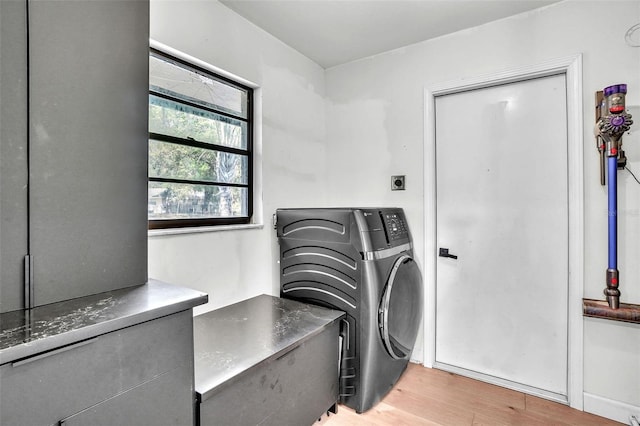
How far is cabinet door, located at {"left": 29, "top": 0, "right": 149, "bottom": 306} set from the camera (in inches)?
36.1

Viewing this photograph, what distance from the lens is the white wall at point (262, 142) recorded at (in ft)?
5.70

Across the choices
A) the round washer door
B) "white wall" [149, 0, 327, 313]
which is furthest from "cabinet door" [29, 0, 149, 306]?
the round washer door

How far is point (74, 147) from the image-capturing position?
980 mm

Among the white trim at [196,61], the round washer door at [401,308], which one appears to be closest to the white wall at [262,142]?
A: the white trim at [196,61]

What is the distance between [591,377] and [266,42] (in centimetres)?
301

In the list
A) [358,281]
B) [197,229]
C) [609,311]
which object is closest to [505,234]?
[609,311]

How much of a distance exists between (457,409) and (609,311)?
1.02 metres

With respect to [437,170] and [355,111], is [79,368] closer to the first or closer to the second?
[437,170]

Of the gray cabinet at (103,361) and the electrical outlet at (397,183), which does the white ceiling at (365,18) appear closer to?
the electrical outlet at (397,183)

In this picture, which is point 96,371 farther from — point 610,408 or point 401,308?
point 610,408

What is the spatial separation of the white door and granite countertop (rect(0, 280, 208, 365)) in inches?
76.8

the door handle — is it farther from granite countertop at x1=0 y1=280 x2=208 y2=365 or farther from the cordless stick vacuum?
granite countertop at x1=0 y1=280 x2=208 y2=365

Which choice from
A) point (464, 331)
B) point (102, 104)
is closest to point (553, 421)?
point (464, 331)

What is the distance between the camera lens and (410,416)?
1.85 metres
